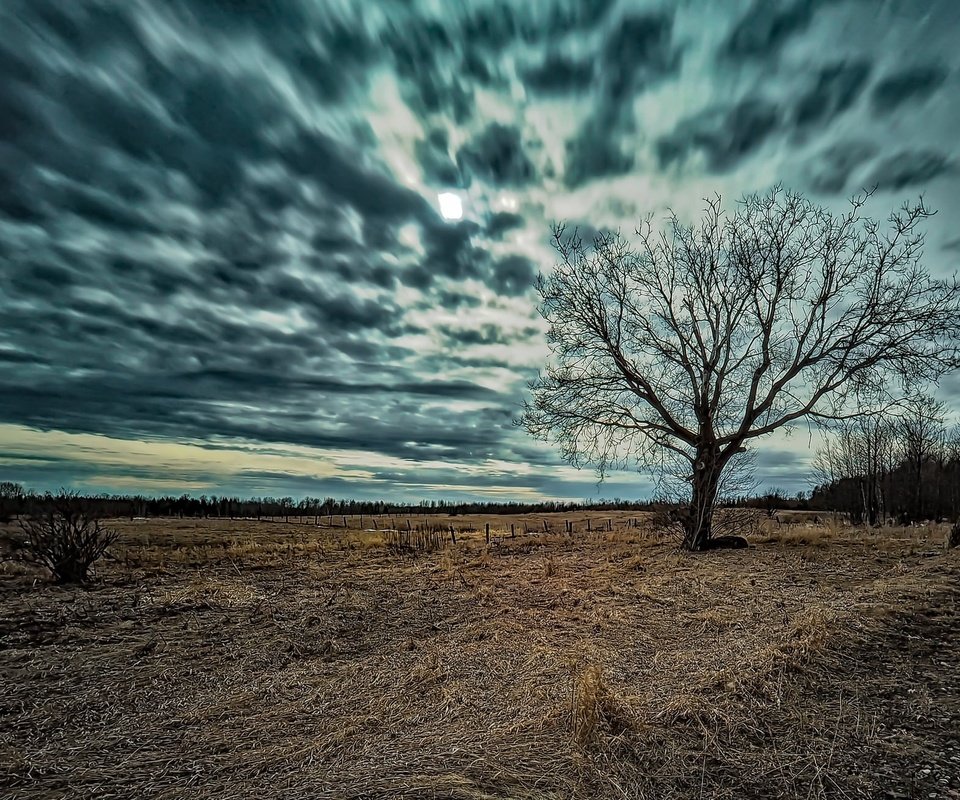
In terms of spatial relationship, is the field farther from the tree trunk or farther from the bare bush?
the tree trunk

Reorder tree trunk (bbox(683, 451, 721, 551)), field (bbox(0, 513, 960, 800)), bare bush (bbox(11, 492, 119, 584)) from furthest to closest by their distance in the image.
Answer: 1. tree trunk (bbox(683, 451, 721, 551))
2. bare bush (bbox(11, 492, 119, 584))
3. field (bbox(0, 513, 960, 800))

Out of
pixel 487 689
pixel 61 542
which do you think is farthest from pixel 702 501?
pixel 61 542

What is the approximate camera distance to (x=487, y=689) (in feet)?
17.5

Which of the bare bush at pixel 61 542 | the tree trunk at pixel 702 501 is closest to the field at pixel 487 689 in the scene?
the bare bush at pixel 61 542

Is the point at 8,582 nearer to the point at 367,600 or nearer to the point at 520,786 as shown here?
the point at 367,600

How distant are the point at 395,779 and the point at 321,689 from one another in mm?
2160

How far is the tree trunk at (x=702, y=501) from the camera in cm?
1559

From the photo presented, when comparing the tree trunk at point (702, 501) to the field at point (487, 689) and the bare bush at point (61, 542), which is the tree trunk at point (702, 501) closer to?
the field at point (487, 689)

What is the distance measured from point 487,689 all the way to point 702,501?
12.1m

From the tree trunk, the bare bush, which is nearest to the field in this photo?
the bare bush

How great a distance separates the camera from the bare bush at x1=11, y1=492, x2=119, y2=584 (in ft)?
34.7

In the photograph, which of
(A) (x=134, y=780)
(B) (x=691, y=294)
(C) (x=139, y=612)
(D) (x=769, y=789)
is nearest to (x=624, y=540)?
(B) (x=691, y=294)

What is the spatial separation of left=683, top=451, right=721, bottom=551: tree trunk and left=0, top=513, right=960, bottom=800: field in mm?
4852

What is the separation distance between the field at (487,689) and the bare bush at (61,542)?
24.8 inches
